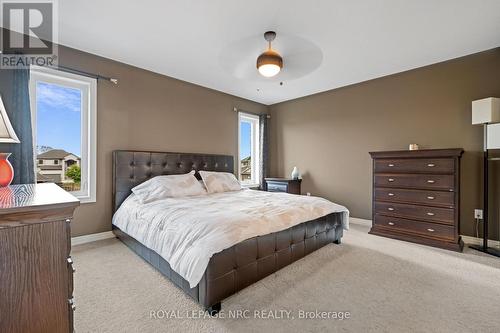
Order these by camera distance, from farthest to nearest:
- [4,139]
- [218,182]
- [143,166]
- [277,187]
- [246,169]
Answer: [246,169] → [277,187] → [218,182] → [143,166] → [4,139]

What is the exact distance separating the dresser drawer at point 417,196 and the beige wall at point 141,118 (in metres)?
2.99

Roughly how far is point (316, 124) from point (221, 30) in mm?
2983

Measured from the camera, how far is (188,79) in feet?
13.7

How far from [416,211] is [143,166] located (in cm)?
402

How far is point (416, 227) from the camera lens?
331 centimetres

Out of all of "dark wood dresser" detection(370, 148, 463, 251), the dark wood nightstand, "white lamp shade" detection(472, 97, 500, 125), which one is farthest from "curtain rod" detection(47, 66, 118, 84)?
"white lamp shade" detection(472, 97, 500, 125)

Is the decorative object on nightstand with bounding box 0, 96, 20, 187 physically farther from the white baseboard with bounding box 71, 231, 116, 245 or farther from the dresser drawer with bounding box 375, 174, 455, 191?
the dresser drawer with bounding box 375, 174, 455, 191

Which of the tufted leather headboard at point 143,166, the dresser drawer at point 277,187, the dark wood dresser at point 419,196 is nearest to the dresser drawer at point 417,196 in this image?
the dark wood dresser at point 419,196

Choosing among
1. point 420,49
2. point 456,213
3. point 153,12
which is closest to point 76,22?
point 153,12

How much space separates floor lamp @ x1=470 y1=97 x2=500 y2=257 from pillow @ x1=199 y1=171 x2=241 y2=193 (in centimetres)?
340

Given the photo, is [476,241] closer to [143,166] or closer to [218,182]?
[218,182]

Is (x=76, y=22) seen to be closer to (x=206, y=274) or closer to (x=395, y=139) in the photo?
(x=206, y=274)

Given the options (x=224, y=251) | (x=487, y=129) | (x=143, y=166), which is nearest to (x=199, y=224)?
(x=224, y=251)

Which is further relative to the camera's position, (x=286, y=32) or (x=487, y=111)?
(x=487, y=111)
